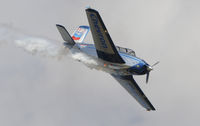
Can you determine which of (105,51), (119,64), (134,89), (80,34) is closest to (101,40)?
(105,51)

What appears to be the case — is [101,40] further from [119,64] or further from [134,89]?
[134,89]

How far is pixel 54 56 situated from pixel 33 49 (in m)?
2.73

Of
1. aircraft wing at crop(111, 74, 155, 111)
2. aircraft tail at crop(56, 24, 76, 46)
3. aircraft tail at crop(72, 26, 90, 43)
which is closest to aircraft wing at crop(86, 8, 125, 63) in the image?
aircraft tail at crop(56, 24, 76, 46)

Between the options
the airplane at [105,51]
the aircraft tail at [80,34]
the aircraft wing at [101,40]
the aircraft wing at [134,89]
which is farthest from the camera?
the aircraft wing at [134,89]

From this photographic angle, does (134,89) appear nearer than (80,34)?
No

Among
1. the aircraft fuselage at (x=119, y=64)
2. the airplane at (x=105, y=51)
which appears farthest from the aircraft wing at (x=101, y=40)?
the aircraft fuselage at (x=119, y=64)

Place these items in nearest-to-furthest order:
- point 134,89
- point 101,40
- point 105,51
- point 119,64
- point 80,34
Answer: point 101,40 < point 105,51 < point 119,64 < point 80,34 < point 134,89

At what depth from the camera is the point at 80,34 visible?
40.0m

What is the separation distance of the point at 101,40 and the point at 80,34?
286 inches

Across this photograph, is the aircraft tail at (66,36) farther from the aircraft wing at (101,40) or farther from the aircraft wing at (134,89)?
the aircraft wing at (134,89)

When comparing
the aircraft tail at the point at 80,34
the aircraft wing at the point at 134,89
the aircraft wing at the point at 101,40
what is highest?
the aircraft wing at the point at 101,40

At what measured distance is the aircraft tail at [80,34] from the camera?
39312mm

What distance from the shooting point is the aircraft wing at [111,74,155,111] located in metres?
39.9

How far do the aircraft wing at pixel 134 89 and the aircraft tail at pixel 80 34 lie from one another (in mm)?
5446
